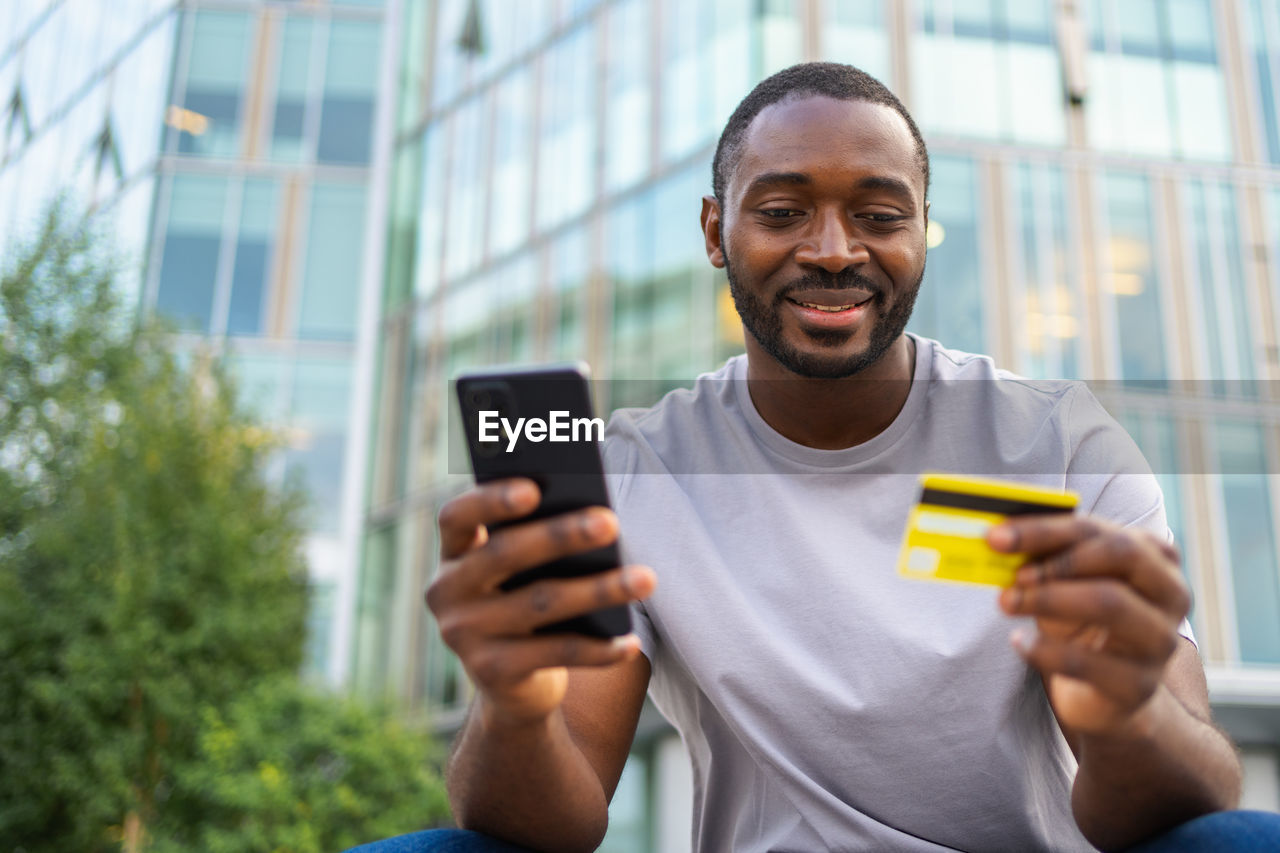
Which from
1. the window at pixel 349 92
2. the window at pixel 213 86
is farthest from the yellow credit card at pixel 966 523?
the window at pixel 213 86

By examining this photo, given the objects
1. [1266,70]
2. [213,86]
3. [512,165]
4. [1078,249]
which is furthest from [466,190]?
[1266,70]

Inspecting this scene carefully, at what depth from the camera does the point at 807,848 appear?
1933mm

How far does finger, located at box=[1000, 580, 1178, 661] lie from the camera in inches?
47.8

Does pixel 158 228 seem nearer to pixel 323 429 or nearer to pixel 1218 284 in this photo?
pixel 323 429

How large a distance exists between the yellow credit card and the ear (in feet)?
4.58

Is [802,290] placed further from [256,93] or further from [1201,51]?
[256,93]

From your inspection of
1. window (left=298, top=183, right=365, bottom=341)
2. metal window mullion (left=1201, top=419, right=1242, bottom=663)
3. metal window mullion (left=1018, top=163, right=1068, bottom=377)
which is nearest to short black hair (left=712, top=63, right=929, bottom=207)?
metal window mullion (left=1018, top=163, right=1068, bottom=377)

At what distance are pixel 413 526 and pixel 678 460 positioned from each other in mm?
18212

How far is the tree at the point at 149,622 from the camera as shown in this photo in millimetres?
10703

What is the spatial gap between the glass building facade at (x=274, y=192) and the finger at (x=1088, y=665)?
21.0 m

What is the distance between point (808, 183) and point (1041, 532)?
3.79 ft

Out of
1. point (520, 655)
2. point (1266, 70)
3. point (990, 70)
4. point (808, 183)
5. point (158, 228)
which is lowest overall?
point (520, 655)

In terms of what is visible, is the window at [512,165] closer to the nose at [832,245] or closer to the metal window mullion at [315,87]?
the metal window mullion at [315,87]

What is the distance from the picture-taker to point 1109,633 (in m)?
1.25
